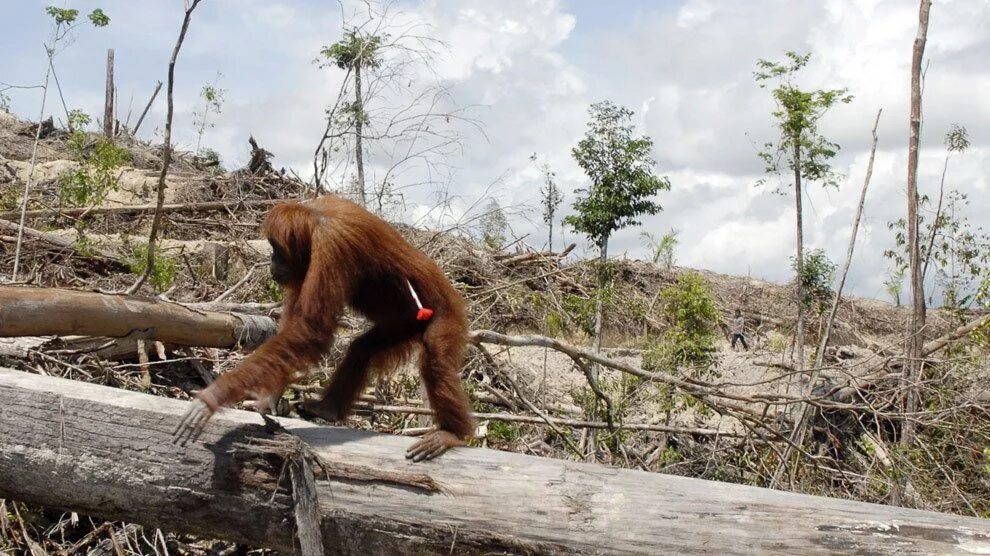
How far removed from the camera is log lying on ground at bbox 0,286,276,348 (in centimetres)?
578

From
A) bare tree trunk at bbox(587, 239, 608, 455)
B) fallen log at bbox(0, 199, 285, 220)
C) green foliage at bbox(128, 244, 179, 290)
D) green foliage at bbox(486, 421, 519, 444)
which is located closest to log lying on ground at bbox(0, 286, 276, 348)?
green foliage at bbox(128, 244, 179, 290)

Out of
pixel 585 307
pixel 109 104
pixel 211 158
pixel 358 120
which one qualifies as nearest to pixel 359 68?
pixel 358 120

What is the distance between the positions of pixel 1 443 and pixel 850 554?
14.3 ft

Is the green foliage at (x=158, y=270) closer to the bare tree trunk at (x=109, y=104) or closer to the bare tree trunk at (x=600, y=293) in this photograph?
the bare tree trunk at (x=600, y=293)

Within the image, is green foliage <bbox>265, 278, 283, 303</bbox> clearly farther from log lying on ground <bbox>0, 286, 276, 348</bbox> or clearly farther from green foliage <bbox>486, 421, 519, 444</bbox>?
green foliage <bbox>486, 421, 519, 444</bbox>

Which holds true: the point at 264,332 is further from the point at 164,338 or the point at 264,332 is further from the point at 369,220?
the point at 369,220

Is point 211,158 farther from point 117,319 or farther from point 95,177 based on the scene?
point 117,319

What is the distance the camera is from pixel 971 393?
8.27 meters

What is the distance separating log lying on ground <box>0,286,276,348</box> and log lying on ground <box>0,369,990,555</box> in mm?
1029

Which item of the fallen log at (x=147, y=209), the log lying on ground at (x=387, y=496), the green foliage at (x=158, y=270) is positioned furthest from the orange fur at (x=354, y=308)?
the fallen log at (x=147, y=209)

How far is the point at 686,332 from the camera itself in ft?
37.3

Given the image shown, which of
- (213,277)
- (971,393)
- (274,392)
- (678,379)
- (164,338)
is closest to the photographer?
(274,392)

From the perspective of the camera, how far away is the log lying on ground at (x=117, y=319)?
578 centimetres

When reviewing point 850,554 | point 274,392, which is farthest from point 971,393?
point 274,392
